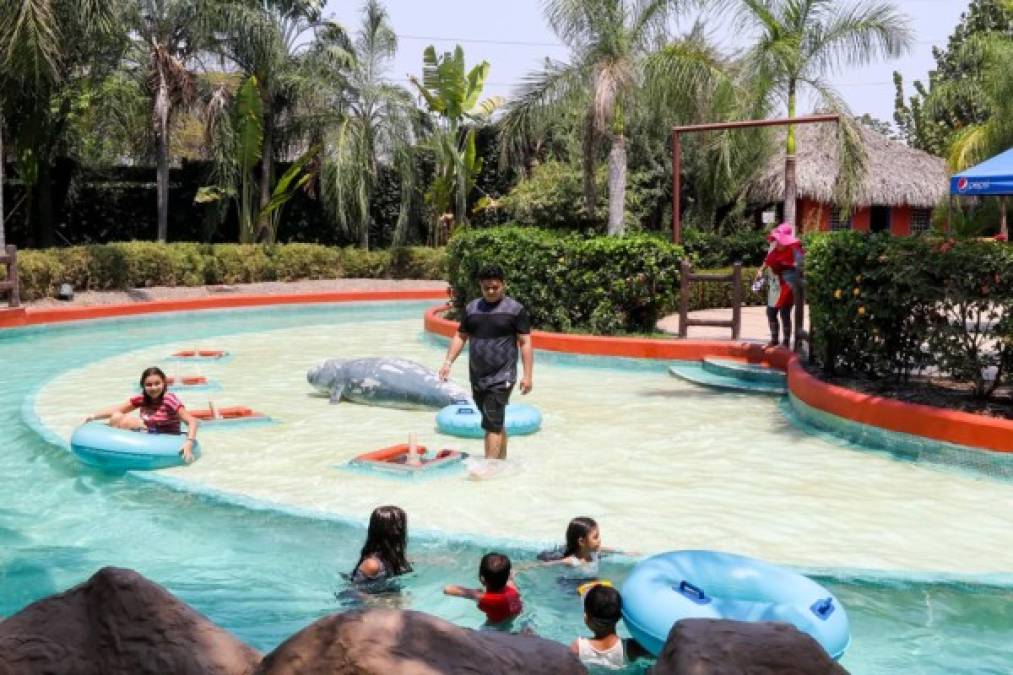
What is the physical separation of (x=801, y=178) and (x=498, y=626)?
31.8m

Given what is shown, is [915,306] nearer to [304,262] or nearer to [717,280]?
[717,280]

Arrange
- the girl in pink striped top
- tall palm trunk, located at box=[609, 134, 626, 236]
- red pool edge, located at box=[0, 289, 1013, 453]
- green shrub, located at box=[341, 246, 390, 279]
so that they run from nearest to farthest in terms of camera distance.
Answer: the girl in pink striped top, red pool edge, located at box=[0, 289, 1013, 453], tall palm trunk, located at box=[609, 134, 626, 236], green shrub, located at box=[341, 246, 390, 279]

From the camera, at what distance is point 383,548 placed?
5691 mm

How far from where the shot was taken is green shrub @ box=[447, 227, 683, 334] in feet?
50.7

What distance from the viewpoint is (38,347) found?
56.9 feet

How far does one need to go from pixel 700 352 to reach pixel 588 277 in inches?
84.7

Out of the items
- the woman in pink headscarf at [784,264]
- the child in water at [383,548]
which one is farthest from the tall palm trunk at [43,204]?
the child in water at [383,548]

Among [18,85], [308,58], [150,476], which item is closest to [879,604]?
[150,476]

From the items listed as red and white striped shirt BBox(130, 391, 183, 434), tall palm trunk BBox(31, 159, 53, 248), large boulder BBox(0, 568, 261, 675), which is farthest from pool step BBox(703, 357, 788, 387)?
tall palm trunk BBox(31, 159, 53, 248)

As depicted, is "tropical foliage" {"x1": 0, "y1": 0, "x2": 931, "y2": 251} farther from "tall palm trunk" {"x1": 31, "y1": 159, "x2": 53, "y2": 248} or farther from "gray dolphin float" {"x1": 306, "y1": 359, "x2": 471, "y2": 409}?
"gray dolphin float" {"x1": 306, "y1": 359, "x2": 471, "y2": 409}

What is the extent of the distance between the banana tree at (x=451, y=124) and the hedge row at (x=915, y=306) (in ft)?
65.0

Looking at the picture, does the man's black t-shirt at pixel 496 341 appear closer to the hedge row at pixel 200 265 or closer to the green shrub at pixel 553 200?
the hedge row at pixel 200 265

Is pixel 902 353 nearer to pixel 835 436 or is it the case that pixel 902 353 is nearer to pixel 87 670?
pixel 835 436

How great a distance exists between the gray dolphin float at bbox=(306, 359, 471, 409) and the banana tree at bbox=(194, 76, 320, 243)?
17.6 meters
